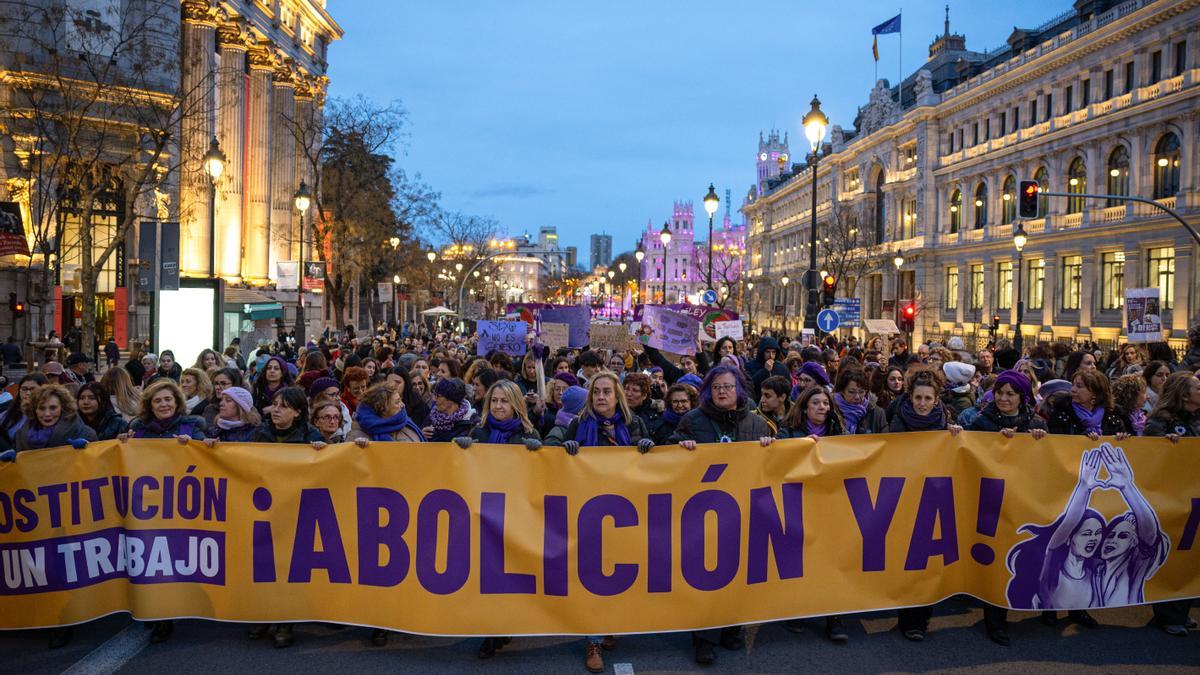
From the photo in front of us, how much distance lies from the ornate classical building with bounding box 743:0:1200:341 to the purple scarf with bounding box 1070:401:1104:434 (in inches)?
942

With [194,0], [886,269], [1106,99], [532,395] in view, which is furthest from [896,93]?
[532,395]

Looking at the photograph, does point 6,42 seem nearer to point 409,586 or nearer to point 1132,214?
point 409,586

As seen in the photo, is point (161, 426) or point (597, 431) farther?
point (161, 426)

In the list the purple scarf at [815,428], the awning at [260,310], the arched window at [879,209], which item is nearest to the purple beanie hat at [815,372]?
the purple scarf at [815,428]

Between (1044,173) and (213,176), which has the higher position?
(1044,173)

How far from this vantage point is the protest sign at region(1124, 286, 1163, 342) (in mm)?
16906

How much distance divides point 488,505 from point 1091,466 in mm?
4206

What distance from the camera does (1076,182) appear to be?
44625mm

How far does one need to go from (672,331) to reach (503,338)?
12.7 feet

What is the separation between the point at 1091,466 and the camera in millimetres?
6383

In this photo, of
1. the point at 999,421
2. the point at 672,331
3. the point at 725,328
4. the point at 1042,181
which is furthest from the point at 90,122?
the point at 1042,181

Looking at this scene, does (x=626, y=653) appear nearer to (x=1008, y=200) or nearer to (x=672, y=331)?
(x=672, y=331)

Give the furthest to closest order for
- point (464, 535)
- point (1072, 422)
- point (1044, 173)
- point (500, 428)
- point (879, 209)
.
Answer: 1. point (879, 209)
2. point (1044, 173)
3. point (1072, 422)
4. point (500, 428)
5. point (464, 535)

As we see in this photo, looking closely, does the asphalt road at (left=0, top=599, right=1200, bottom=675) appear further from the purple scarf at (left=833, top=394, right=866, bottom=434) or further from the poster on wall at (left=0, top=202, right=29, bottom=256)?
the poster on wall at (left=0, top=202, right=29, bottom=256)
